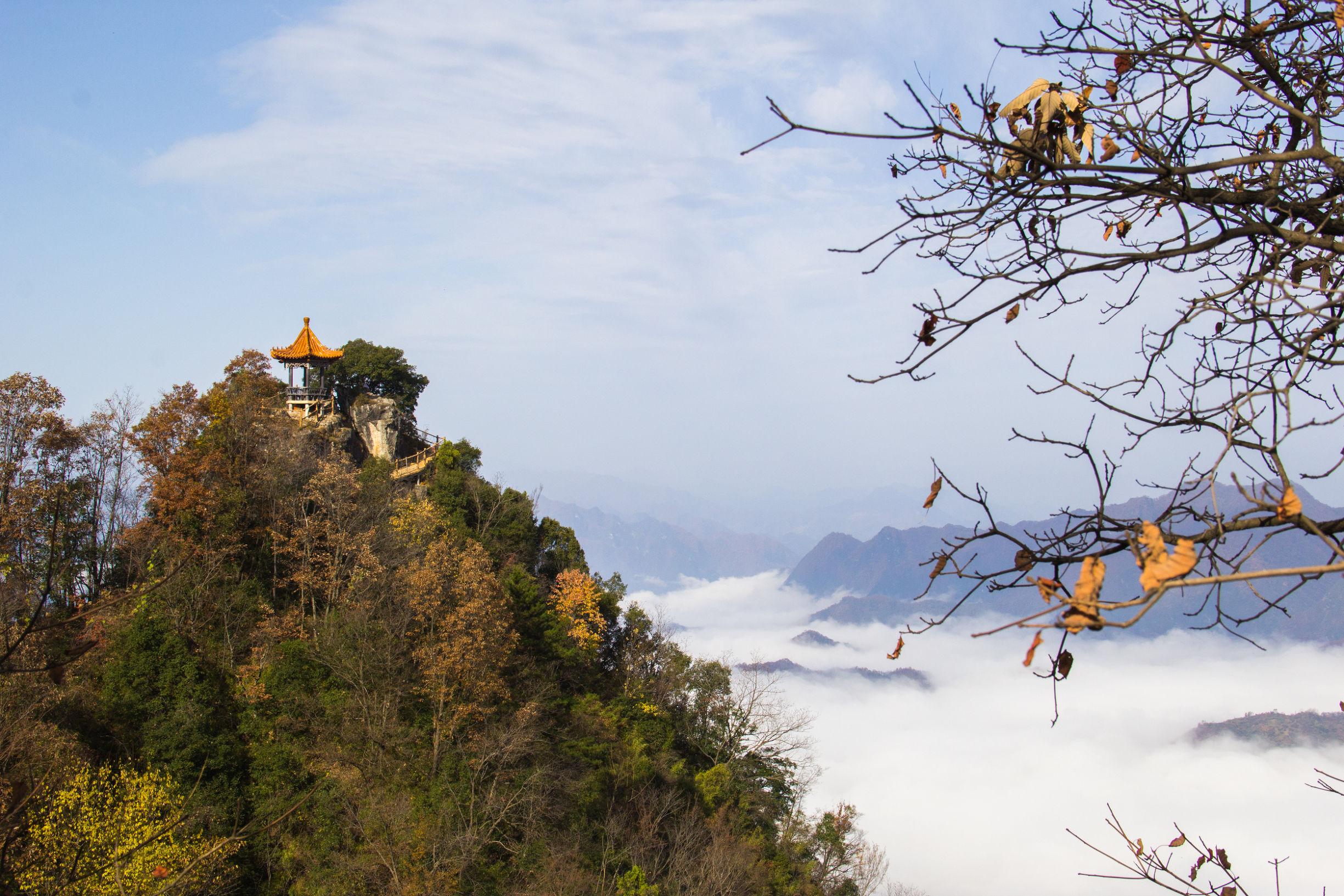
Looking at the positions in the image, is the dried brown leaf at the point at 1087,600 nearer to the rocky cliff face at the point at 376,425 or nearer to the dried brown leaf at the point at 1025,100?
the dried brown leaf at the point at 1025,100

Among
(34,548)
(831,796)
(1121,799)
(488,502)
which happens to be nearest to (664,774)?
(488,502)

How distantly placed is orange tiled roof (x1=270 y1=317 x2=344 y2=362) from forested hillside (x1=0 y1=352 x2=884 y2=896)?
10.0ft

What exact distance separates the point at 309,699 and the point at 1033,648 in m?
19.9

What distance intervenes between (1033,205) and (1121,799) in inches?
5325

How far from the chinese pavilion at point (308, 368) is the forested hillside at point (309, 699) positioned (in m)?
2.75

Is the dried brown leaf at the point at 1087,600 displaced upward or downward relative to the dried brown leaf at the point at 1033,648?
upward

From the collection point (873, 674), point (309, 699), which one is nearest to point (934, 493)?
point (309, 699)

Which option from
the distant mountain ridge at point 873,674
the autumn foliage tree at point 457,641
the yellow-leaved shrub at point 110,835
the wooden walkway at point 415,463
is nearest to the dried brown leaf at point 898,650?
the yellow-leaved shrub at point 110,835

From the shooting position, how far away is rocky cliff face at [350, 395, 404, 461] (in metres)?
30.9

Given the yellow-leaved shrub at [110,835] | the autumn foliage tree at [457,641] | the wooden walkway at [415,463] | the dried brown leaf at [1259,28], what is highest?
the wooden walkway at [415,463]

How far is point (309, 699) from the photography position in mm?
18625

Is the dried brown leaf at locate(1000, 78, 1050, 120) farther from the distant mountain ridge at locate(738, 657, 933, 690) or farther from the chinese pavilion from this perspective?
the distant mountain ridge at locate(738, 657, 933, 690)

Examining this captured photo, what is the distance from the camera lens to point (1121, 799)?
372ft

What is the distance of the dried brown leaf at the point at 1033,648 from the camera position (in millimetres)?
1548
